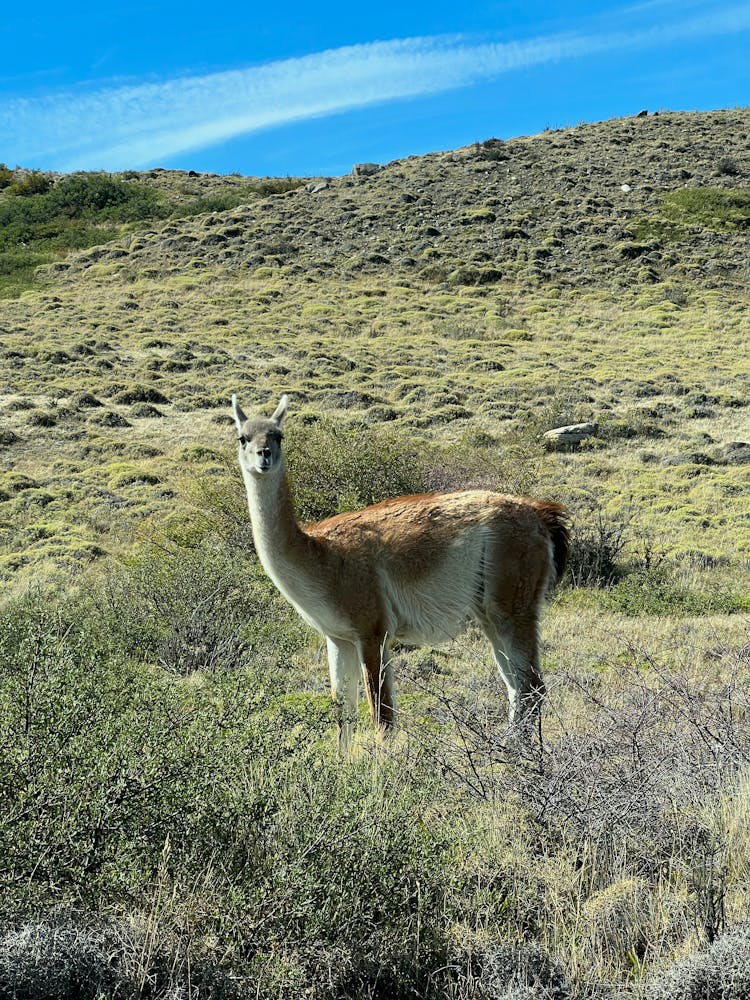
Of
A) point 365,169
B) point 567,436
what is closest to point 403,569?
point 567,436

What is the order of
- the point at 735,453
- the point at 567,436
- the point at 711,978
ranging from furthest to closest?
the point at 567,436, the point at 735,453, the point at 711,978

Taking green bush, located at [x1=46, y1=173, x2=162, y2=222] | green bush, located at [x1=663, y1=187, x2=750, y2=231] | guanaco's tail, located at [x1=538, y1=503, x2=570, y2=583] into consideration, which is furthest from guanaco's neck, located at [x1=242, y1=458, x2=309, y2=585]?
green bush, located at [x1=46, y1=173, x2=162, y2=222]

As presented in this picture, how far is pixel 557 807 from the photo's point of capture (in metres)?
4.23

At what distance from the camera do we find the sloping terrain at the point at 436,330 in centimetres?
1894

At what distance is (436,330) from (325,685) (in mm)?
29081

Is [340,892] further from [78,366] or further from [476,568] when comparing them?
[78,366]

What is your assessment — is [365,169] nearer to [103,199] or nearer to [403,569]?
[103,199]

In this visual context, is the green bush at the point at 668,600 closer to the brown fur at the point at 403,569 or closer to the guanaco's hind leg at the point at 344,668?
the brown fur at the point at 403,569

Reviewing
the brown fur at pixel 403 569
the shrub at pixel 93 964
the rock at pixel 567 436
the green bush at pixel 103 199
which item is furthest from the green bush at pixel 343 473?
the green bush at pixel 103 199

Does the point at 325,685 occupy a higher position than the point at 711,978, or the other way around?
the point at 711,978

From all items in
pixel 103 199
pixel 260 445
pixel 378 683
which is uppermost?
pixel 103 199

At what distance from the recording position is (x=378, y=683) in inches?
245

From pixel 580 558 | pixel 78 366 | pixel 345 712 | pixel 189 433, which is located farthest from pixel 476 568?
pixel 78 366

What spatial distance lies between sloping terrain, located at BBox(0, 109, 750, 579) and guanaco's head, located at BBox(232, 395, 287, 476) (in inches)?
302
